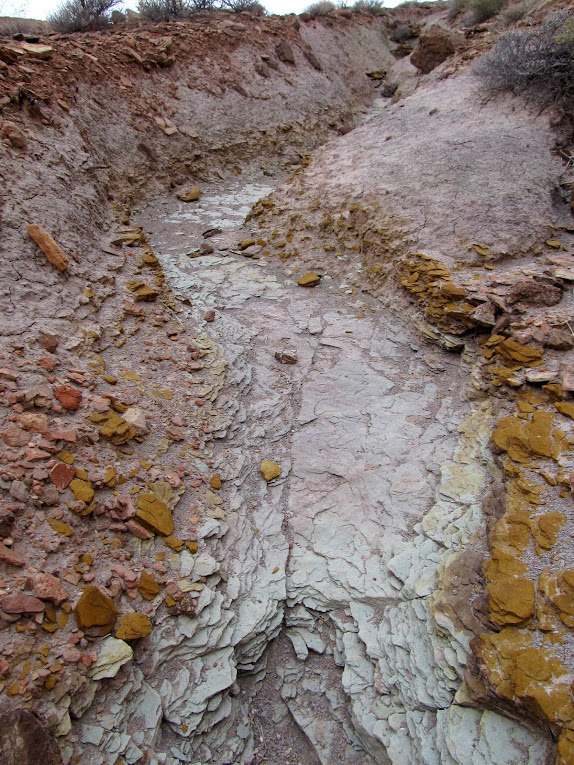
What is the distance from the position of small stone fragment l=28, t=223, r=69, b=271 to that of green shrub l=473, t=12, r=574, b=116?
6605 millimetres

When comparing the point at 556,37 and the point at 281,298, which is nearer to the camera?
the point at 281,298

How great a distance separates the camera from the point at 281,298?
5504 mm

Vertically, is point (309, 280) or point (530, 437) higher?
point (309, 280)

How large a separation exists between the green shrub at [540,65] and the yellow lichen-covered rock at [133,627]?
7.65 m

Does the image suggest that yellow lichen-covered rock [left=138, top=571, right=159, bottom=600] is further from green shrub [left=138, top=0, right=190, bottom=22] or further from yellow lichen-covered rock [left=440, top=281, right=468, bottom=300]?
green shrub [left=138, top=0, right=190, bottom=22]

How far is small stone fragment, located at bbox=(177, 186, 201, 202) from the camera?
7285 mm

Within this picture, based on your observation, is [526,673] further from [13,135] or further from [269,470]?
[13,135]

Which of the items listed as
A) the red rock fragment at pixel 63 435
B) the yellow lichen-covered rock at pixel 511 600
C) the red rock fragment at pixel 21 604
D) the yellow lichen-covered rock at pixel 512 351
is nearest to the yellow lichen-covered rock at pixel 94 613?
the red rock fragment at pixel 21 604

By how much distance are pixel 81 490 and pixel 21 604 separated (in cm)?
75

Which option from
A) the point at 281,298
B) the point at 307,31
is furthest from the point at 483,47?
the point at 281,298

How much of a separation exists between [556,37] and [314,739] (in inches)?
324

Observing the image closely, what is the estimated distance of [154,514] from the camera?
304cm

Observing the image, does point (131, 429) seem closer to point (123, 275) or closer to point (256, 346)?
point (256, 346)

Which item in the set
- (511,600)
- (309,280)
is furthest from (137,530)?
(309,280)
